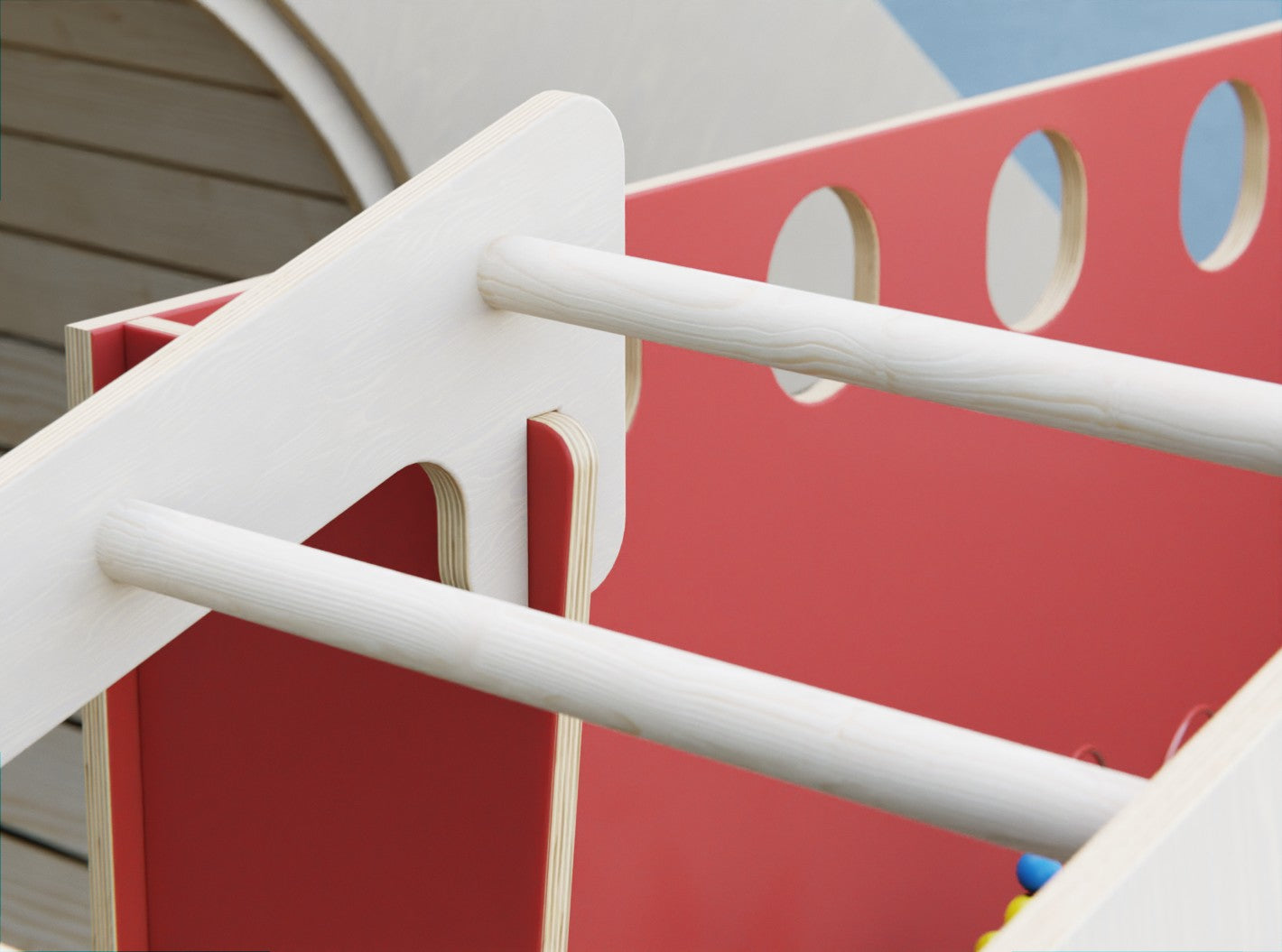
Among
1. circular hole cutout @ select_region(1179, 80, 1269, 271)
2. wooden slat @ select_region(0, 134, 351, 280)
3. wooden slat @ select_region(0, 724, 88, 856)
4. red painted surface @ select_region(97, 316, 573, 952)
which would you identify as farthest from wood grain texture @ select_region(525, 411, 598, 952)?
circular hole cutout @ select_region(1179, 80, 1269, 271)

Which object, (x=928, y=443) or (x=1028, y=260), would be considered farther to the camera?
(x=1028, y=260)

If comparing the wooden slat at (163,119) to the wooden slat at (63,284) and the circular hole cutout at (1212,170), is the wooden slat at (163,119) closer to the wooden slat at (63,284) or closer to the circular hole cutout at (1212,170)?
the wooden slat at (63,284)

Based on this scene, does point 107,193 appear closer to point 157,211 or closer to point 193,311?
point 157,211

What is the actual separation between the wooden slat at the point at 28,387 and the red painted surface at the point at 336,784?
33.7 inches

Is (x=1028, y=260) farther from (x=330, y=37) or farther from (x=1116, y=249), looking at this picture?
(x=330, y=37)

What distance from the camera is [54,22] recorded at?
1.39 m

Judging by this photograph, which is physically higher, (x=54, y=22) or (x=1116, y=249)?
(x=54, y=22)

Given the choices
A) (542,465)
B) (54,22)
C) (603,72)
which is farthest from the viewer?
(54,22)

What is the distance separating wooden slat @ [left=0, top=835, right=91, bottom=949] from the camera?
1658 millimetres

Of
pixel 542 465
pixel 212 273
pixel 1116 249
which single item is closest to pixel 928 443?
pixel 1116 249

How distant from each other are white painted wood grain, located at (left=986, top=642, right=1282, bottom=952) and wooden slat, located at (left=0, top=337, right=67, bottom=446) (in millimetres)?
1391

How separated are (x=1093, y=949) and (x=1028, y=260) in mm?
1575

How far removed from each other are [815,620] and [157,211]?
790mm

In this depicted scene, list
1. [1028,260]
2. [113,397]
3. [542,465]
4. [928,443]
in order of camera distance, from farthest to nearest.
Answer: [1028,260]
[928,443]
[542,465]
[113,397]
